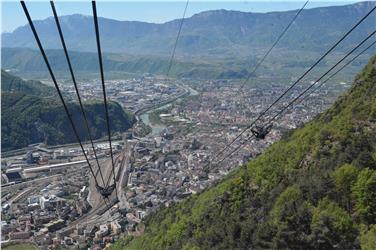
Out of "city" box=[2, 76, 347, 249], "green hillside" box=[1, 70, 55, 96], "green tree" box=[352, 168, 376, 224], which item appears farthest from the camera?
"green hillside" box=[1, 70, 55, 96]

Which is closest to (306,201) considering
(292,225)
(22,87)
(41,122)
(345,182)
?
(345,182)

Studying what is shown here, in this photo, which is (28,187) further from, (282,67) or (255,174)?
(282,67)

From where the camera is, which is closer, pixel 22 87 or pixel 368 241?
pixel 368 241

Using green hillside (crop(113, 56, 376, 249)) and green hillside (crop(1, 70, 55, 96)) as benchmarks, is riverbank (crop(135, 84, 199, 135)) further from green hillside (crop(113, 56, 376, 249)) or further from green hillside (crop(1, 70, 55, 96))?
green hillside (crop(113, 56, 376, 249))

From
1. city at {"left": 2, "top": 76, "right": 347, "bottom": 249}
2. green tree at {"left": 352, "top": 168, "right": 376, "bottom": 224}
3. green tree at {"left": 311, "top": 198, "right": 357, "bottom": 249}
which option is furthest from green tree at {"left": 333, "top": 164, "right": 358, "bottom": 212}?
city at {"left": 2, "top": 76, "right": 347, "bottom": 249}

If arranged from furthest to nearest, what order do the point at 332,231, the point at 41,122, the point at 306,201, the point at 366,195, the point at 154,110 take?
the point at 154,110
the point at 41,122
the point at 306,201
the point at 366,195
the point at 332,231

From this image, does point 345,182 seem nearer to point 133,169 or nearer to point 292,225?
point 292,225
